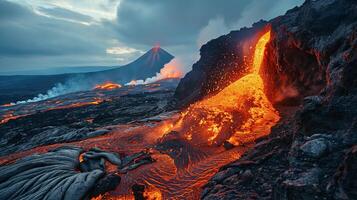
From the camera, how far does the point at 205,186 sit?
12.0 m

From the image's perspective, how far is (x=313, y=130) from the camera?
33.5 ft

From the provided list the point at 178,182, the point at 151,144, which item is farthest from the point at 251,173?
the point at 151,144

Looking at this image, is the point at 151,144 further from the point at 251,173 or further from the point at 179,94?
the point at 179,94

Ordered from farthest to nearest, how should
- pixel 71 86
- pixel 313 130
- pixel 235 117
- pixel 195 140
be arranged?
pixel 71 86 < pixel 235 117 < pixel 195 140 < pixel 313 130

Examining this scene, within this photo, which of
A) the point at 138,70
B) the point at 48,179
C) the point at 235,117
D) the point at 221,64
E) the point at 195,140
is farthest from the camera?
the point at 138,70

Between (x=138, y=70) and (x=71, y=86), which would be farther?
(x=138, y=70)

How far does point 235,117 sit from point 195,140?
4.41 metres

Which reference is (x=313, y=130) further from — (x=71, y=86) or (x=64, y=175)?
(x=71, y=86)

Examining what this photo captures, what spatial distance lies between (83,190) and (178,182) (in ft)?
14.6

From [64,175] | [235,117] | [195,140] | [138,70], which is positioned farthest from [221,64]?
[138,70]

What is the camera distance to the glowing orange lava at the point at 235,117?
18.6 meters

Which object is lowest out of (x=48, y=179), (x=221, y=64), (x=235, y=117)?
(x=48, y=179)

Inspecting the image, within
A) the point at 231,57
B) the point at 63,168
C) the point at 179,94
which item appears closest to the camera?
the point at 63,168

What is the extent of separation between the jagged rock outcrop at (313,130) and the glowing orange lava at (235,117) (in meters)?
2.72
